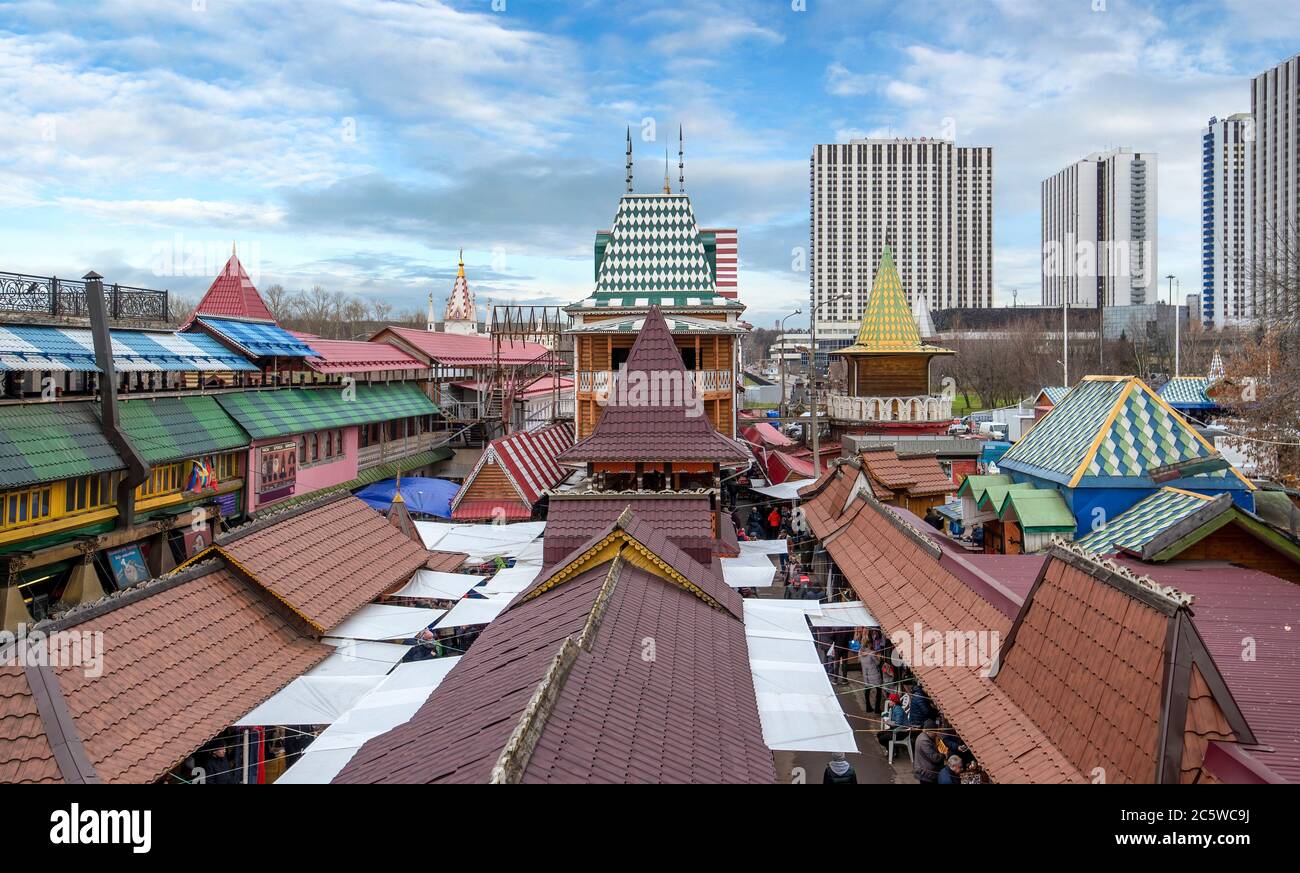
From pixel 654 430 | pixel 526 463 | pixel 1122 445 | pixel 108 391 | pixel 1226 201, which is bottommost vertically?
pixel 526 463

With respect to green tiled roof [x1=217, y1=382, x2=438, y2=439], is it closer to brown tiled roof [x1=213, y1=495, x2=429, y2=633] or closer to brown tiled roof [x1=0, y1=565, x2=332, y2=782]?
brown tiled roof [x1=213, y1=495, x2=429, y2=633]

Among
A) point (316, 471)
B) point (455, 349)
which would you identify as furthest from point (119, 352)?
point (455, 349)

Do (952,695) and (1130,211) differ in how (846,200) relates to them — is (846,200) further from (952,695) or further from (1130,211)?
(952,695)

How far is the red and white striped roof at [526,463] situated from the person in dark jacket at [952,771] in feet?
51.0

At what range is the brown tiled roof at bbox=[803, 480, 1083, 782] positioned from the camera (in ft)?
24.7

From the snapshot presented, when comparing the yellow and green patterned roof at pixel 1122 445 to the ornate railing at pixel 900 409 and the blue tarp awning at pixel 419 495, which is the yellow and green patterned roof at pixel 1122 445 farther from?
the blue tarp awning at pixel 419 495

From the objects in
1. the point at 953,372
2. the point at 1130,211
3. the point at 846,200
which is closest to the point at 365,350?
the point at 953,372

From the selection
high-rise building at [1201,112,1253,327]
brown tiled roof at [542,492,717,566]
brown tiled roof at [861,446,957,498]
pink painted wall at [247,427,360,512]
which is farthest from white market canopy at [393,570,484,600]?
high-rise building at [1201,112,1253,327]

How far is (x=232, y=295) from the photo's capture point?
36219 millimetres

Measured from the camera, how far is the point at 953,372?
90.5 m

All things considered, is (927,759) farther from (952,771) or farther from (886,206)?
(886,206)

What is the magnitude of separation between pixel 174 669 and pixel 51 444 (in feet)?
35.0

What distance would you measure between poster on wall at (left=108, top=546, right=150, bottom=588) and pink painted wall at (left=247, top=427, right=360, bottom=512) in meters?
4.61
